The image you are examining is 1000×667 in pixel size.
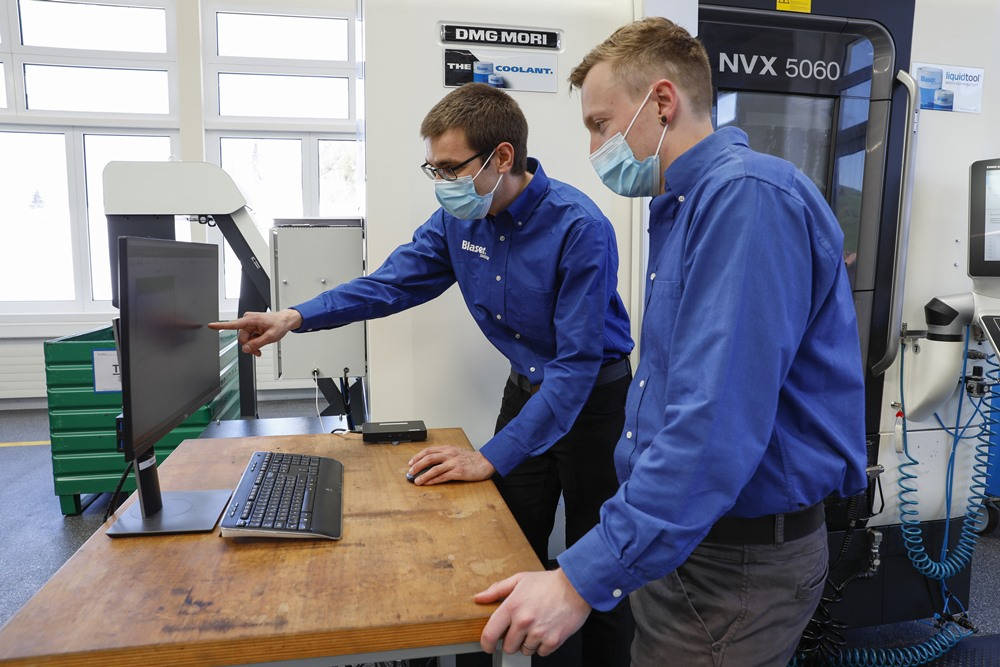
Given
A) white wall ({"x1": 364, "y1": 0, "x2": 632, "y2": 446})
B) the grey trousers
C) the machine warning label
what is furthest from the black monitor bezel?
the grey trousers

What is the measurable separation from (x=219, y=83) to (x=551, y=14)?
4452mm

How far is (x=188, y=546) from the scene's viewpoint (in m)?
1.06

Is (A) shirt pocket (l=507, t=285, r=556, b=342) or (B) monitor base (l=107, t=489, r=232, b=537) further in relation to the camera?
(A) shirt pocket (l=507, t=285, r=556, b=342)

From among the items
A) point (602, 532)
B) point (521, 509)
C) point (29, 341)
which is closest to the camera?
point (602, 532)

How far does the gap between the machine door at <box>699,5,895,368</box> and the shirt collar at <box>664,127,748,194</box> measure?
1.11 meters

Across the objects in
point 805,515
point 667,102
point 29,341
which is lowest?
point 29,341

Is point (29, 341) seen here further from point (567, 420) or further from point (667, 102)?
point (667, 102)

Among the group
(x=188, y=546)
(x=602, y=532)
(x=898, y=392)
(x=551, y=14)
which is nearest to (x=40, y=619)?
(x=188, y=546)

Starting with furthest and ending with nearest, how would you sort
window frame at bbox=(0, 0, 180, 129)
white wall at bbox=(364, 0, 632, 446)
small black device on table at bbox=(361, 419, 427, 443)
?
window frame at bbox=(0, 0, 180, 129), white wall at bbox=(364, 0, 632, 446), small black device on table at bbox=(361, 419, 427, 443)

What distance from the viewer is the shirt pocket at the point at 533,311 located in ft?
5.08

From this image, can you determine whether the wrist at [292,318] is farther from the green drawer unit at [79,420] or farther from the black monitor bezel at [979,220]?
the black monitor bezel at [979,220]

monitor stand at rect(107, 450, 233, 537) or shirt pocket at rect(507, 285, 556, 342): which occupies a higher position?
shirt pocket at rect(507, 285, 556, 342)

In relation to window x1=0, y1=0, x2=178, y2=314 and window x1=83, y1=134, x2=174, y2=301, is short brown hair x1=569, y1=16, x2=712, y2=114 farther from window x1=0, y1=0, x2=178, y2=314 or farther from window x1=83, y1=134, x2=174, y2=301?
window x1=83, y1=134, x2=174, y2=301

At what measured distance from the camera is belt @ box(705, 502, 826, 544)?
3.07 ft
